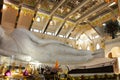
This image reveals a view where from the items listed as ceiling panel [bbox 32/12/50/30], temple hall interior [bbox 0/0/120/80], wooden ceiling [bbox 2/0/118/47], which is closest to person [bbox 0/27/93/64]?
temple hall interior [bbox 0/0/120/80]

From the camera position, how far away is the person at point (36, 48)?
2.69 meters

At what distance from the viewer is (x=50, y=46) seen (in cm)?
312

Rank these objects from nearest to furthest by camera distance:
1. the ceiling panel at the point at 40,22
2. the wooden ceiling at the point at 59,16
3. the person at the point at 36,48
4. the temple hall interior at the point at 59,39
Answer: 1. the temple hall interior at the point at 59,39
2. the person at the point at 36,48
3. the wooden ceiling at the point at 59,16
4. the ceiling panel at the point at 40,22

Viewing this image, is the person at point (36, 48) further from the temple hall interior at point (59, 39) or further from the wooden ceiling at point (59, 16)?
the wooden ceiling at point (59, 16)

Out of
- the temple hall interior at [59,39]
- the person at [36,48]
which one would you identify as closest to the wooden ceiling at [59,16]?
the temple hall interior at [59,39]

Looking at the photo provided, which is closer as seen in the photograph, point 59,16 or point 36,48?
point 36,48

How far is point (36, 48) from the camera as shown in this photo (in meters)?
2.91

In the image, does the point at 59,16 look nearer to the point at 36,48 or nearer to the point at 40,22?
the point at 40,22

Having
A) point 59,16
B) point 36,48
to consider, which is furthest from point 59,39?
point 36,48

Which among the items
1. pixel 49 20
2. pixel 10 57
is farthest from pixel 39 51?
pixel 49 20

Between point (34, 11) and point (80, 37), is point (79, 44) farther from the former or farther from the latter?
point (34, 11)

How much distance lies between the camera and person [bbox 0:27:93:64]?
2693mm

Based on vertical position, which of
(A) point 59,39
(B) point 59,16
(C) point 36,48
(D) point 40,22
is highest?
(B) point 59,16

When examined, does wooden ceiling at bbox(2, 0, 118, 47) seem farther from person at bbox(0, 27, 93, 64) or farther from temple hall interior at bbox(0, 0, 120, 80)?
person at bbox(0, 27, 93, 64)
